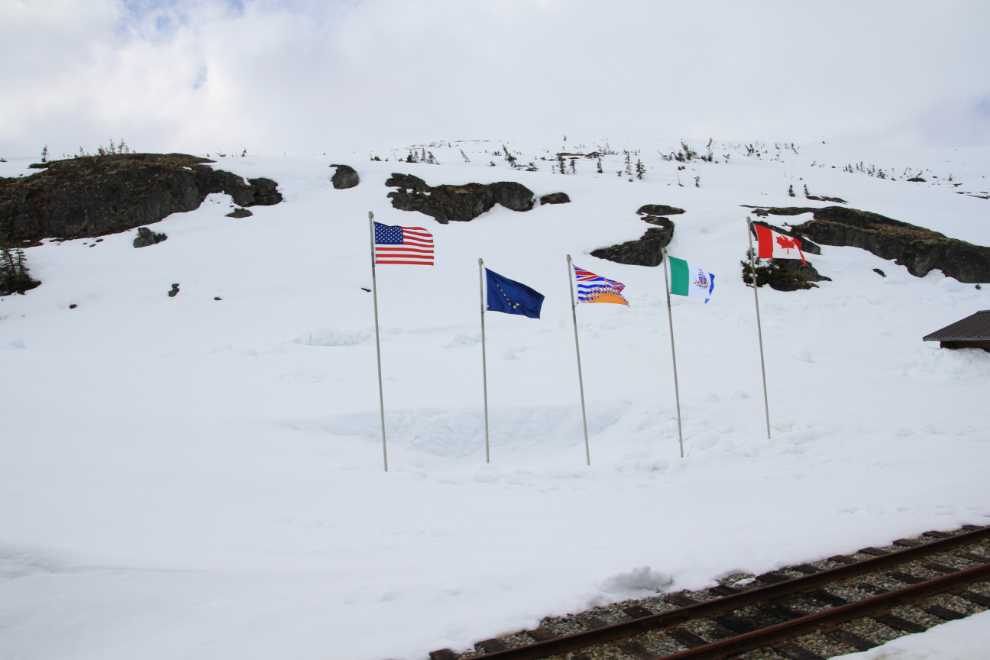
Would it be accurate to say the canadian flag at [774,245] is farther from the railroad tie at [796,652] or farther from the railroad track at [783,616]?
the railroad tie at [796,652]

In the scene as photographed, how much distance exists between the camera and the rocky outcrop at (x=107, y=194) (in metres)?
43.8

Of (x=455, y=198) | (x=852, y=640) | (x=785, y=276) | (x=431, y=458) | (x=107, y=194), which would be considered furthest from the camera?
(x=455, y=198)

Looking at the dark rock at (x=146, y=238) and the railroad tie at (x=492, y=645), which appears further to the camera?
the dark rock at (x=146, y=238)

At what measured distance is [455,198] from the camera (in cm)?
4962

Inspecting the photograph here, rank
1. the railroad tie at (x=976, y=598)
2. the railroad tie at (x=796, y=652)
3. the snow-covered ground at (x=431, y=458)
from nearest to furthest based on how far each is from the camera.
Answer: the railroad tie at (x=796, y=652) → the railroad tie at (x=976, y=598) → the snow-covered ground at (x=431, y=458)

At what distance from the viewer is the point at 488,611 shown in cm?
641

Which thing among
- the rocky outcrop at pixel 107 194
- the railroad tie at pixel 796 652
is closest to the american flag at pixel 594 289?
the railroad tie at pixel 796 652

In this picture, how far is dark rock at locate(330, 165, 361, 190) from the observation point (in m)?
51.3

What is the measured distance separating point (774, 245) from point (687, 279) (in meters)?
2.84

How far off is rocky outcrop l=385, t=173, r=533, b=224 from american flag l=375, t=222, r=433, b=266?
119ft

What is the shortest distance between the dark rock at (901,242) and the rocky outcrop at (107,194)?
A: 4818cm

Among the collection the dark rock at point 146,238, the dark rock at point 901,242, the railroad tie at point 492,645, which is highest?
the dark rock at point 146,238

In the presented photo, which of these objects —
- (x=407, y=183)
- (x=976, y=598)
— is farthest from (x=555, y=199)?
(x=976, y=598)

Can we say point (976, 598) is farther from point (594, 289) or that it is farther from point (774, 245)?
point (774, 245)
